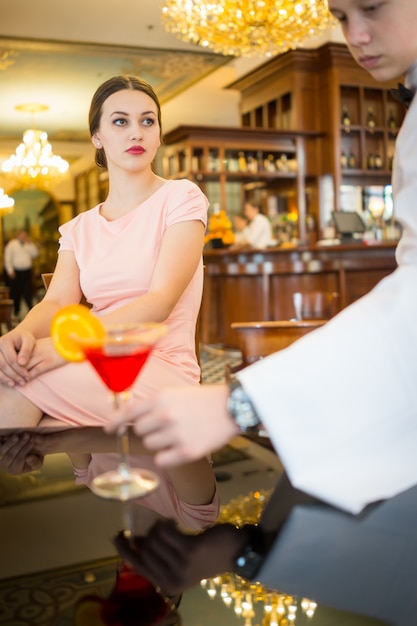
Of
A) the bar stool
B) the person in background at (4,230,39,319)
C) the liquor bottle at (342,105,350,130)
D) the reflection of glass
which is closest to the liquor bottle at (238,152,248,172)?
the liquor bottle at (342,105,350,130)

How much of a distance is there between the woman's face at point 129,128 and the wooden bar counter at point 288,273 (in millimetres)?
5479

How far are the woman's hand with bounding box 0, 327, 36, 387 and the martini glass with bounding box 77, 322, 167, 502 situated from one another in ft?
2.61

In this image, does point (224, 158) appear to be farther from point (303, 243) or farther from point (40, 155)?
point (40, 155)

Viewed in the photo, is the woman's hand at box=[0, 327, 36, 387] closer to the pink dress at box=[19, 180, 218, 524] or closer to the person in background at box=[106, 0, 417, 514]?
the pink dress at box=[19, 180, 218, 524]

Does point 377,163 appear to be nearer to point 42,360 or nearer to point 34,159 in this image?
point 34,159

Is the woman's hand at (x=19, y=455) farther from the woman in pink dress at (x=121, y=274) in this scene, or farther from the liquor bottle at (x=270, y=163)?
the liquor bottle at (x=270, y=163)

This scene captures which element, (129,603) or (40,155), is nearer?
(129,603)

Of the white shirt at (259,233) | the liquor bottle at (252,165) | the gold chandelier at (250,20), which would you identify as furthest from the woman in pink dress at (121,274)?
the liquor bottle at (252,165)

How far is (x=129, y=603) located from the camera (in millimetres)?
692

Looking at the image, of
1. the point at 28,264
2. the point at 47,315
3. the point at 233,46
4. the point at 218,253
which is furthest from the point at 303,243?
the point at 47,315

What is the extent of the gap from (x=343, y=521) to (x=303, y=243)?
30.8 ft

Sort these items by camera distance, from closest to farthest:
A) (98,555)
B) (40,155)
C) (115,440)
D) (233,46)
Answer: (98,555), (115,440), (233,46), (40,155)

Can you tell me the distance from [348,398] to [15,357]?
1.11m

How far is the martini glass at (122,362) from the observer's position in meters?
0.92
